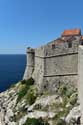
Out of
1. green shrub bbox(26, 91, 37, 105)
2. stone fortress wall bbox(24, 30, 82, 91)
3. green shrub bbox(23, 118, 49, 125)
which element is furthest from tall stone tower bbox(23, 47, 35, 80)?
green shrub bbox(23, 118, 49, 125)

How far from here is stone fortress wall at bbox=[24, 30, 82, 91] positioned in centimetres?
3419

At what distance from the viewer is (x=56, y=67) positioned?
3675 centimetres

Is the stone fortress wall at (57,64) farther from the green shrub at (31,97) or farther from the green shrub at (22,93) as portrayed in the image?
the green shrub at (22,93)

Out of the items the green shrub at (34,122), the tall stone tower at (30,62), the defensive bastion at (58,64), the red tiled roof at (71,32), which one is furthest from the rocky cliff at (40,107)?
the red tiled roof at (71,32)

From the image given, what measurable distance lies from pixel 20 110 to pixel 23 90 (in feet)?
16.2

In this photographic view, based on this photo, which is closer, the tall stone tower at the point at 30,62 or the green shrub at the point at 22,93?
the green shrub at the point at 22,93

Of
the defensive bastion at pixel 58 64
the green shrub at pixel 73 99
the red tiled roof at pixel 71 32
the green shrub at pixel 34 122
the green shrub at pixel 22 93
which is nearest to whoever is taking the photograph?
the green shrub at pixel 34 122

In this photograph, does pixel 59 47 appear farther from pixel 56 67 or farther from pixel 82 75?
pixel 82 75

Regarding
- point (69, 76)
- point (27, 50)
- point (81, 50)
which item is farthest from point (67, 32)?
point (81, 50)

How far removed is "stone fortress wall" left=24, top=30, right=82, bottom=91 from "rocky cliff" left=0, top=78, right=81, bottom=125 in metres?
0.98

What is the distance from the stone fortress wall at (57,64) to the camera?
34.2m

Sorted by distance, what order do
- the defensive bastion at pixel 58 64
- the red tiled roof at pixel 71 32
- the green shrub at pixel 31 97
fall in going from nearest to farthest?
1. the defensive bastion at pixel 58 64
2. the green shrub at pixel 31 97
3. the red tiled roof at pixel 71 32

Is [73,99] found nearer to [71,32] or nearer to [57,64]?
[57,64]

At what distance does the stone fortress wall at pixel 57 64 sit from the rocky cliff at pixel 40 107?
0.98m
